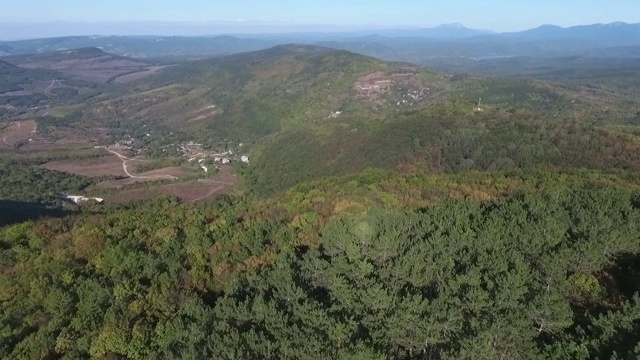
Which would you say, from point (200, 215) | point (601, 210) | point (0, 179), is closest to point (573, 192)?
point (601, 210)

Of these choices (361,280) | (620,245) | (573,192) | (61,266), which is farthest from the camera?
(573,192)

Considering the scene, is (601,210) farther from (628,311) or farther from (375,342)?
(375,342)

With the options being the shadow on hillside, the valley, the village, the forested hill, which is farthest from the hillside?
the forested hill

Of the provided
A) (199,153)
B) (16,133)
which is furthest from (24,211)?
(16,133)

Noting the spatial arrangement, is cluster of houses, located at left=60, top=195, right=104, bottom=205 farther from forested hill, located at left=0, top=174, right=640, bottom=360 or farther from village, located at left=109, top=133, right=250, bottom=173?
forested hill, located at left=0, top=174, right=640, bottom=360

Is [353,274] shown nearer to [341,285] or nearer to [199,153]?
[341,285]

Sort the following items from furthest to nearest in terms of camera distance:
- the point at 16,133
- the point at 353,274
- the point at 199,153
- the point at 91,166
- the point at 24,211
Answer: the point at 16,133, the point at 199,153, the point at 91,166, the point at 24,211, the point at 353,274

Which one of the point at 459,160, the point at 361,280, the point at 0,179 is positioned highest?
the point at 361,280

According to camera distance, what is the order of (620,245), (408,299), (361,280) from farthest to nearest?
(620,245), (361,280), (408,299)
